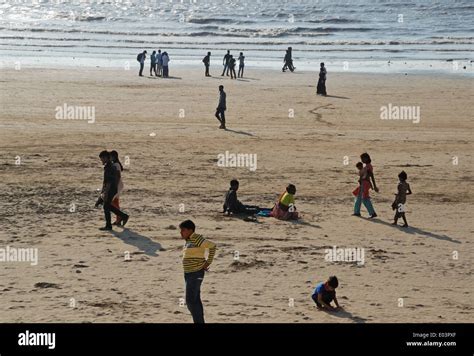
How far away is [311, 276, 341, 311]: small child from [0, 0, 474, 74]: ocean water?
32.5m

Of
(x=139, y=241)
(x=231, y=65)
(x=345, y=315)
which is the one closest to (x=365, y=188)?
(x=139, y=241)

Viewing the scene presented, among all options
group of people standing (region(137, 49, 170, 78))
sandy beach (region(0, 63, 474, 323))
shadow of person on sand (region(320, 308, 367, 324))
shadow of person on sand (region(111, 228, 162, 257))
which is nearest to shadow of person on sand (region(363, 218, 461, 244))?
sandy beach (region(0, 63, 474, 323))

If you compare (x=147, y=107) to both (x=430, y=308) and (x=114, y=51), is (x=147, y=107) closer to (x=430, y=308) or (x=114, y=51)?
(x=430, y=308)

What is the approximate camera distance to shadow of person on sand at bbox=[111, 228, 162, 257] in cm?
1444

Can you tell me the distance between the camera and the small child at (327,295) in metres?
11.7

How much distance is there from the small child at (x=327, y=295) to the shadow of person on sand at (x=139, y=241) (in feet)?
11.2

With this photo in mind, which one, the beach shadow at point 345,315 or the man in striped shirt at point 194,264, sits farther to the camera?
the beach shadow at point 345,315

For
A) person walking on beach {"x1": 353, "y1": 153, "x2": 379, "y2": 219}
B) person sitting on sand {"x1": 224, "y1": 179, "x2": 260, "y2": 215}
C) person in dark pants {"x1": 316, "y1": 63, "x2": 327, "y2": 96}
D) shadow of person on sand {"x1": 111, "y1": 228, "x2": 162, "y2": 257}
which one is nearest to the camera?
shadow of person on sand {"x1": 111, "y1": 228, "x2": 162, "y2": 257}

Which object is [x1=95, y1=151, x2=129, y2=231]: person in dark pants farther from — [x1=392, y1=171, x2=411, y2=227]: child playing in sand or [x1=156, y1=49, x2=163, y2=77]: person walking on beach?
[x1=156, y1=49, x2=163, y2=77]: person walking on beach

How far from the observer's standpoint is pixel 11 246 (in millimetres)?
14469

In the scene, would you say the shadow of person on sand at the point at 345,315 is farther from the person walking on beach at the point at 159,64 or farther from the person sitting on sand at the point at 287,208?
the person walking on beach at the point at 159,64

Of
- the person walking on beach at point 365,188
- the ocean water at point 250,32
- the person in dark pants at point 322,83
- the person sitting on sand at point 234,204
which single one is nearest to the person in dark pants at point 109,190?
the person sitting on sand at point 234,204

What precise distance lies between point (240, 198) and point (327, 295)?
6675mm

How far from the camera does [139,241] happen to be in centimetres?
1497
